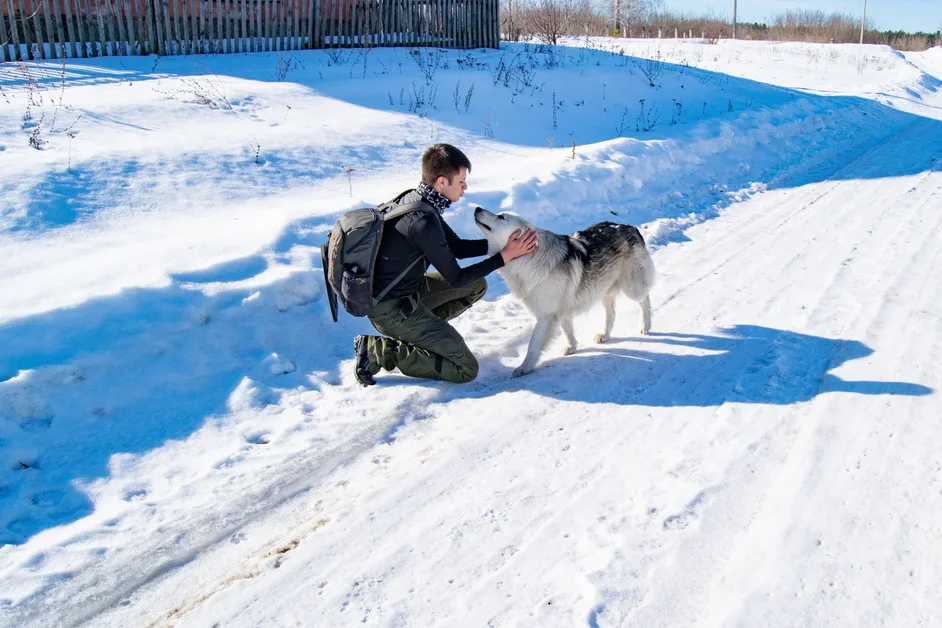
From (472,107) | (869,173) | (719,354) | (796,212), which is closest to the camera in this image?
(719,354)

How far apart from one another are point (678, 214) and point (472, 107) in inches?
192

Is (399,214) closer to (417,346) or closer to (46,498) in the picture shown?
(417,346)

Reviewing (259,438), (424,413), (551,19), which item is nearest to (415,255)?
(424,413)

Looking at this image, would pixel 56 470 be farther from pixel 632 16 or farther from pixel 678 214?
pixel 632 16

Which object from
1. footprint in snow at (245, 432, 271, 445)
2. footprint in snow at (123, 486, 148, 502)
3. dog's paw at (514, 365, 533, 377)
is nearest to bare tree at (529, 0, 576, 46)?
dog's paw at (514, 365, 533, 377)

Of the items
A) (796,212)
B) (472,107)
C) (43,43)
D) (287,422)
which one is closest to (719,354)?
(287,422)

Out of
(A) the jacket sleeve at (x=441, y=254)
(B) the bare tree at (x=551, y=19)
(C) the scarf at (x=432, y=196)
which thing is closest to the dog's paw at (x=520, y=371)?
(A) the jacket sleeve at (x=441, y=254)

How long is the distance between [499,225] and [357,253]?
39.2 inches

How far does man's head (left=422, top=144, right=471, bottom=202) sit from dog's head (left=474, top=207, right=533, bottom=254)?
0.25 meters

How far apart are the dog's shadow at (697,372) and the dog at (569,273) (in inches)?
7.9

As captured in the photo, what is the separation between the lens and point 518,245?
464 centimetres

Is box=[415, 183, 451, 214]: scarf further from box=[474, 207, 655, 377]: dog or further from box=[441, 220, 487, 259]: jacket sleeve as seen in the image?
box=[441, 220, 487, 259]: jacket sleeve

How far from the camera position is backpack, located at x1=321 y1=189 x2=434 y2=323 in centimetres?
433

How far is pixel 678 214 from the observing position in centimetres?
842
